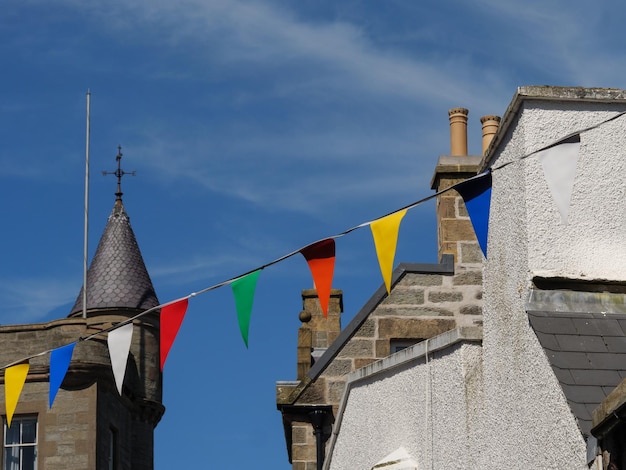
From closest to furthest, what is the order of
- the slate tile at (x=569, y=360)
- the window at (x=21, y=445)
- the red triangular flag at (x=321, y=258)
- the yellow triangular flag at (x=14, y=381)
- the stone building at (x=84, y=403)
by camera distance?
the slate tile at (x=569, y=360) < the red triangular flag at (x=321, y=258) < the yellow triangular flag at (x=14, y=381) < the window at (x=21, y=445) < the stone building at (x=84, y=403)

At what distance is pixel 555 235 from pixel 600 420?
179 centimetres

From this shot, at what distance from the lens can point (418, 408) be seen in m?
11.4

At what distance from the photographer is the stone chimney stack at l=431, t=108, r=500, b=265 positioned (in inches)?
638

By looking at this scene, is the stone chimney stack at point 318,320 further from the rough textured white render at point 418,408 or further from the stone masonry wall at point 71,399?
the stone masonry wall at point 71,399

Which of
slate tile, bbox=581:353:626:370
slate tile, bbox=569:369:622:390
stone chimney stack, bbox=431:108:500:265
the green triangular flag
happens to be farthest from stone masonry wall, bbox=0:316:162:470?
slate tile, bbox=569:369:622:390

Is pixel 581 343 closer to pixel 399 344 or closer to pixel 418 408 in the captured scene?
pixel 418 408

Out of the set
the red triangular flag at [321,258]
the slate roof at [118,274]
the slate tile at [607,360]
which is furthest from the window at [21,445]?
the slate tile at [607,360]

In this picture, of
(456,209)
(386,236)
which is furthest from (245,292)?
(456,209)

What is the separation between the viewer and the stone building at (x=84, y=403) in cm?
2862

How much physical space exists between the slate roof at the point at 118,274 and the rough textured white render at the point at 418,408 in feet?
74.9

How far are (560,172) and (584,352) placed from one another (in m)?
1.10

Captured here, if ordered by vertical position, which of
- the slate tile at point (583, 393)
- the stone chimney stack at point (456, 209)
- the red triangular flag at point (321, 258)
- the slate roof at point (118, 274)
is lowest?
the slate tile at point (583, 393)

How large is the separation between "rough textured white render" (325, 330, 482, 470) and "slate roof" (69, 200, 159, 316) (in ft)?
74.9

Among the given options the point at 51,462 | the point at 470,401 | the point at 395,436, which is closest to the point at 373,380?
the point at 395,436
